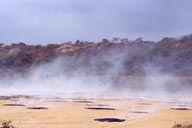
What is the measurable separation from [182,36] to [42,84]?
2180 centimetres

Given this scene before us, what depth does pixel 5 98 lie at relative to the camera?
3522 cm

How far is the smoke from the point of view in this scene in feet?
137

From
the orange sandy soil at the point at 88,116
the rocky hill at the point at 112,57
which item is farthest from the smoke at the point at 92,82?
the orange sandy soil at the point at 88,116

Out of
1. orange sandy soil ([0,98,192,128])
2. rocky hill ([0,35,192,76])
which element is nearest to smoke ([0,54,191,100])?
rocky hill ([0,35,192,76])

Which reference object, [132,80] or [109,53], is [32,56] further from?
[132,80]

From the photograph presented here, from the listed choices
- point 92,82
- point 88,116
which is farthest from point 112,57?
A: point 88,116

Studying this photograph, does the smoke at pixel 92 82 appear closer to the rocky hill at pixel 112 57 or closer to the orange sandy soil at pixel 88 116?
the rocky hill at pixel 112 57

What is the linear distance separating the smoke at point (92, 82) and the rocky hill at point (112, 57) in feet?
0.59

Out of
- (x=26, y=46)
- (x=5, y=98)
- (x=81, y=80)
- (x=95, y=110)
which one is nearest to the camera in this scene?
(x=95, y=110)

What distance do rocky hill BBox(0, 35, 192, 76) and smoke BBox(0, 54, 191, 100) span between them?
0.18 metres

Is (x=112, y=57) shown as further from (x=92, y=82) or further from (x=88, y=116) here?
(x=88, y=116)

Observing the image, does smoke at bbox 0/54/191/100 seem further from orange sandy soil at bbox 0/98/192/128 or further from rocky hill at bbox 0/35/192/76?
orange sandy soil at bbox 0/98/192/128

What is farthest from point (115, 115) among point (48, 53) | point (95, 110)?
point (48, 53)

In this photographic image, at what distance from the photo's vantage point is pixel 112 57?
193 ft
